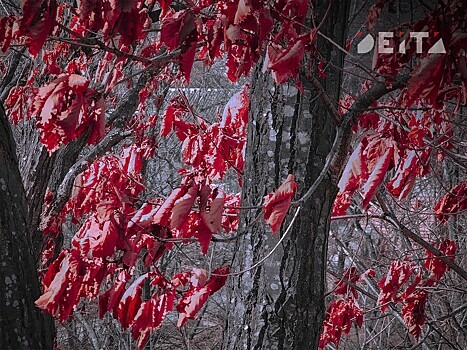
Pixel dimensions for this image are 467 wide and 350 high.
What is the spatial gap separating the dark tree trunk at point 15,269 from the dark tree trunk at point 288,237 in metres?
0.53

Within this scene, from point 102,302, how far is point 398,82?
1.12m

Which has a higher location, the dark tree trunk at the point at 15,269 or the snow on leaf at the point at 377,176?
the snow on leaf at the point at 377,176

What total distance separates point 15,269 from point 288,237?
28.2 inches

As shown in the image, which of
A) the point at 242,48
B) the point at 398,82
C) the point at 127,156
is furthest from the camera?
Result: the point at 127,156

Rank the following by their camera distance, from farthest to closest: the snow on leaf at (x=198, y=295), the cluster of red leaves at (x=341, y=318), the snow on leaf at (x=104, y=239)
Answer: the cluster of red leaves at (x=341, y=318), the snow on leaf at (x=198, y=295), the snow on leaf at (x=104, y=239)

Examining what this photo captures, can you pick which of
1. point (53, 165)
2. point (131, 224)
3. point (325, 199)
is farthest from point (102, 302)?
point (53, 165)

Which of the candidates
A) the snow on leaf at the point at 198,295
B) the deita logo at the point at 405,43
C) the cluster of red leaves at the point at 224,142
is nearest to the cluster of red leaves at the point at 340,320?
the cluster of red leaves at the point at 224,142

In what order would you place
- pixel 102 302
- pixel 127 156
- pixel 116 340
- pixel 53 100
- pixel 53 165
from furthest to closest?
1. pixel 116 340
2. pixel 127 156
3. pixel 53 165
4. pixel 102 302
5. pixel 53 100

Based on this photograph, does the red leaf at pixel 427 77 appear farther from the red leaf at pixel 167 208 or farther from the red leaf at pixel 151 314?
the red leaf at pixel 151 314

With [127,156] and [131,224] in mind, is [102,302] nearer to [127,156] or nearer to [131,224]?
[131,224]

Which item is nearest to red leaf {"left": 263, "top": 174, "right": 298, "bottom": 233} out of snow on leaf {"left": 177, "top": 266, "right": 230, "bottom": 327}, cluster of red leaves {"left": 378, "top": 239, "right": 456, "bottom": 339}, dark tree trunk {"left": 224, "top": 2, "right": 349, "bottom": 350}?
dark tree trunk {"left": 224, "top": 2, "right": 349, "bottom": 350}

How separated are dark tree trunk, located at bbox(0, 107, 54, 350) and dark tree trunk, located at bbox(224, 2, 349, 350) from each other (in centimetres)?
53

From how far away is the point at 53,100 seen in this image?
1359 mm

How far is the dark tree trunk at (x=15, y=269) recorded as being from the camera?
1.43 m
